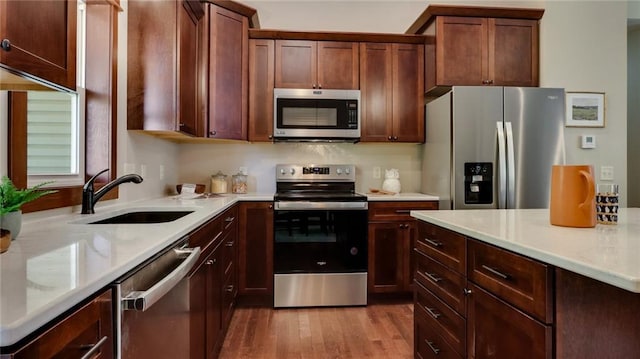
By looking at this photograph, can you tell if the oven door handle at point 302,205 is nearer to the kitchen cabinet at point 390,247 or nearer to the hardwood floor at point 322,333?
the kitchen cabinet at point 390,247

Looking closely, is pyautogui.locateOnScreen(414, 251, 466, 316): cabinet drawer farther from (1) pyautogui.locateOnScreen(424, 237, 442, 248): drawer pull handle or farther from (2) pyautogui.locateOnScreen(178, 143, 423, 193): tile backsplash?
(2) pyautogui.locateOnScreen(178, 143, 423, 193): tile backsplash

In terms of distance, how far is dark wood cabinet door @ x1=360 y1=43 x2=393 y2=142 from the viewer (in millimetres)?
3084

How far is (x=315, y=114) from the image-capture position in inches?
119

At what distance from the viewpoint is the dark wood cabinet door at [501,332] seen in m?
0.92

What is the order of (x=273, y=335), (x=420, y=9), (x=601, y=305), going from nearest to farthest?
(x=601, y=305) < (x=273, y=335) < (x=420, y=9)

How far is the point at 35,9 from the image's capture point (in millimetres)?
1125

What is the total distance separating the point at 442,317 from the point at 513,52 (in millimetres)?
Answer: 2513

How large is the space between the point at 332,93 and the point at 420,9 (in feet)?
4.65

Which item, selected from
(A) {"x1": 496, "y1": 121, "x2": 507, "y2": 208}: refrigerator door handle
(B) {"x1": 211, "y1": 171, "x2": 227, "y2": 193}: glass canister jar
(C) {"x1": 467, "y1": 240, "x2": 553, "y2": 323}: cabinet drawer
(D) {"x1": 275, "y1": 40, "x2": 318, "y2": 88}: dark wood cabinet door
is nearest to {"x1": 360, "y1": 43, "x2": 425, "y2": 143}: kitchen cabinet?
(D) {"x1": 275, "y1": 40, "x2": 318, "y2": 88}: dark wood cabinet door

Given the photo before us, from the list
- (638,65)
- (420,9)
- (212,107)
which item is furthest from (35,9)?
(638,65)

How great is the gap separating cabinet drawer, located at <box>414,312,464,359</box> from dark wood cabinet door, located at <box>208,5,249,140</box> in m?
2.02

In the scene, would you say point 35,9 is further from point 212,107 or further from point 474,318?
point 474,318

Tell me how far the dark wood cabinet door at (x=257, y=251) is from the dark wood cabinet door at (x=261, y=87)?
0.68 metres

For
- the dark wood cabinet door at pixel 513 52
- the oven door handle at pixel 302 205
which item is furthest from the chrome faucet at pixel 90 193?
the dark wood cabinet door at pixel 513 52
